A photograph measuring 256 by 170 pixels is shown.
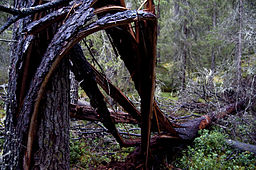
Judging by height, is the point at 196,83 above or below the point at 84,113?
above

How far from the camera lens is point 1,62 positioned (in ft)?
25.5

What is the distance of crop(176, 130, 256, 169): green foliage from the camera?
11.5 ft

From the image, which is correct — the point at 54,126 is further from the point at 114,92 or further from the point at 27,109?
the point at 114,92

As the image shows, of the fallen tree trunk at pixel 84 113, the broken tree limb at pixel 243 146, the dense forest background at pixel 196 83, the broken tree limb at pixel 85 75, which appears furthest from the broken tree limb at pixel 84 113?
the broken tree limb at pixel 243 146

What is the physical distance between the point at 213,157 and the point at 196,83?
3.66 meters

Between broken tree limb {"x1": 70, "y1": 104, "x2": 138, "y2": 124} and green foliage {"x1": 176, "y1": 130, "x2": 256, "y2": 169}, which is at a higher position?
broken tree limb {"x1": 70, "y1": 104, "x2": 138, "y2": 124}

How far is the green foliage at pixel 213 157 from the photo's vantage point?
3512 mm

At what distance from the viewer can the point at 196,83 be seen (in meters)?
6.93

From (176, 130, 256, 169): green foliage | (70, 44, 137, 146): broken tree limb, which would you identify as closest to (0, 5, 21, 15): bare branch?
(70, 44, 137, 146): broken tree limb

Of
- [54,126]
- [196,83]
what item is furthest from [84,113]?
[196,83]

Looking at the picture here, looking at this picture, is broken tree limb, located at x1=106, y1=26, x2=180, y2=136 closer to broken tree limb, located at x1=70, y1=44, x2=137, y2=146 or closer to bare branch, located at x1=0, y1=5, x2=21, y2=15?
broken tree limb, located at x1=70, y1=44, x2=137, y2=146

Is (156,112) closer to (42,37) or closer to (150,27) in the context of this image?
Answer: (150,27)

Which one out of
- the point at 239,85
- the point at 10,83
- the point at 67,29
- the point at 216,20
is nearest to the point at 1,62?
the point at 10,83

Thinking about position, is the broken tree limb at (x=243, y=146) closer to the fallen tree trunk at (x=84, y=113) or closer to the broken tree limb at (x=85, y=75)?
the fallen tree trunk at (x=84, y=113)
